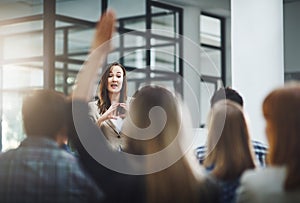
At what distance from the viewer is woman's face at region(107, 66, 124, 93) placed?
11.6 ft

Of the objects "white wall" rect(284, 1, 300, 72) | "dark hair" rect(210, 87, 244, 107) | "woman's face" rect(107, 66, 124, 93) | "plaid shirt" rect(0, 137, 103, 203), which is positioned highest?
"white wall" rect(284, 1, 300, 72)

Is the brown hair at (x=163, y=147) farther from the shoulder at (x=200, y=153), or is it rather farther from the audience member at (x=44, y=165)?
the shoulder at (x=200, y=153)

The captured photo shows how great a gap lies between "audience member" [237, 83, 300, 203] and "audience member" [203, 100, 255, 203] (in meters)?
0.12

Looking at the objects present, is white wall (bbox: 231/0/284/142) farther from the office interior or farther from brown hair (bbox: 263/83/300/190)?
brown hair (bbox: 263/83/300/190)

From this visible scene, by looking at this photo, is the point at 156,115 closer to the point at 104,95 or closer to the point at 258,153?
the point at 258,153

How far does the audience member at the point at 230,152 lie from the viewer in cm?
204

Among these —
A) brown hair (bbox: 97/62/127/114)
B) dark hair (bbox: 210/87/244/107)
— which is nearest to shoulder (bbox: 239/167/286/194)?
dark hair (bbox: 210/87/244/107)

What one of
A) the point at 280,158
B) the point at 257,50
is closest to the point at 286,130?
the point at 280,158

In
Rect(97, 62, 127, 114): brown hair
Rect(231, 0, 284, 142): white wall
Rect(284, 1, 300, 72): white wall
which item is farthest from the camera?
Rect(284, 1, 300, 72): white wall

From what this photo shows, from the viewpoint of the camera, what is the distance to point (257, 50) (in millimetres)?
5094

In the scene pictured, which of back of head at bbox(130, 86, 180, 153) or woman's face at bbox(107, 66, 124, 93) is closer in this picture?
back of head at bbox(130, 86, 180, 153)

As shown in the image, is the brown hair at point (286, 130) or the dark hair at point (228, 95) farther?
the dark hair at point (228, 95)

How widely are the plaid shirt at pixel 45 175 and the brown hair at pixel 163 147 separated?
0.78 feet

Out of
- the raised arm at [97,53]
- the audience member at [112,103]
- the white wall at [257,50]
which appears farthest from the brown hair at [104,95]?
the white wall at [257,50]
